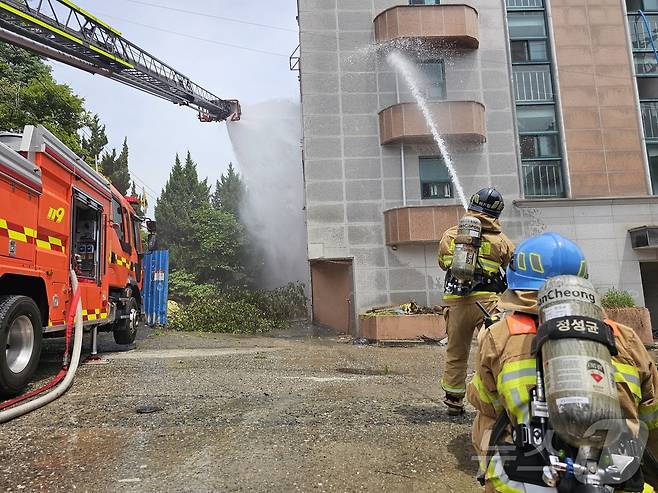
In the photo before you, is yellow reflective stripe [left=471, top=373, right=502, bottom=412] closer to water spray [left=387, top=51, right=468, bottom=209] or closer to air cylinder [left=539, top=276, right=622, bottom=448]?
air cylinder [left=539, top=276, right=622, bottom=448]

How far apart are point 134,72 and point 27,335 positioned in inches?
527

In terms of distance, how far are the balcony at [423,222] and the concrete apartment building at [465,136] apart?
0.03m

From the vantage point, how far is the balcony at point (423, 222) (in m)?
12.2

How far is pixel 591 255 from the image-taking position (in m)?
12.8

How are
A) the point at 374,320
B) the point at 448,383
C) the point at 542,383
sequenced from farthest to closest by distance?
the point at 374,320 → the point at 448,383 → the point at 542,383

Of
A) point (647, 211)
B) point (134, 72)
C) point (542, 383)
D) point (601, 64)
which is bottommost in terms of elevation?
point (542, 383)

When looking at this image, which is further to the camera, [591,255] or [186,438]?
[591,255]

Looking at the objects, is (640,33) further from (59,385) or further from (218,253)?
(218,253)

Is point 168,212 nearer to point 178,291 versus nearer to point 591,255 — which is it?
point 178,291

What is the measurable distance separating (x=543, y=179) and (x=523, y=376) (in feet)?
43.3

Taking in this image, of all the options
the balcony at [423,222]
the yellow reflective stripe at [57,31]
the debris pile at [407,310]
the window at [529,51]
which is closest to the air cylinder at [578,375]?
the debris pile at [407,310]

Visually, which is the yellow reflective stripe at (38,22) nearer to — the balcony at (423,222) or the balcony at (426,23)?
the balcony at (426,23)

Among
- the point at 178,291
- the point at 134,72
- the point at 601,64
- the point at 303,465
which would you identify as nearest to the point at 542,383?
the point at 303,465

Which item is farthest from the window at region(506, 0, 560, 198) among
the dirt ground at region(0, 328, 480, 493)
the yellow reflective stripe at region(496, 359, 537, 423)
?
the yellow reflective stripe at region(496, 359, 537, 423)
